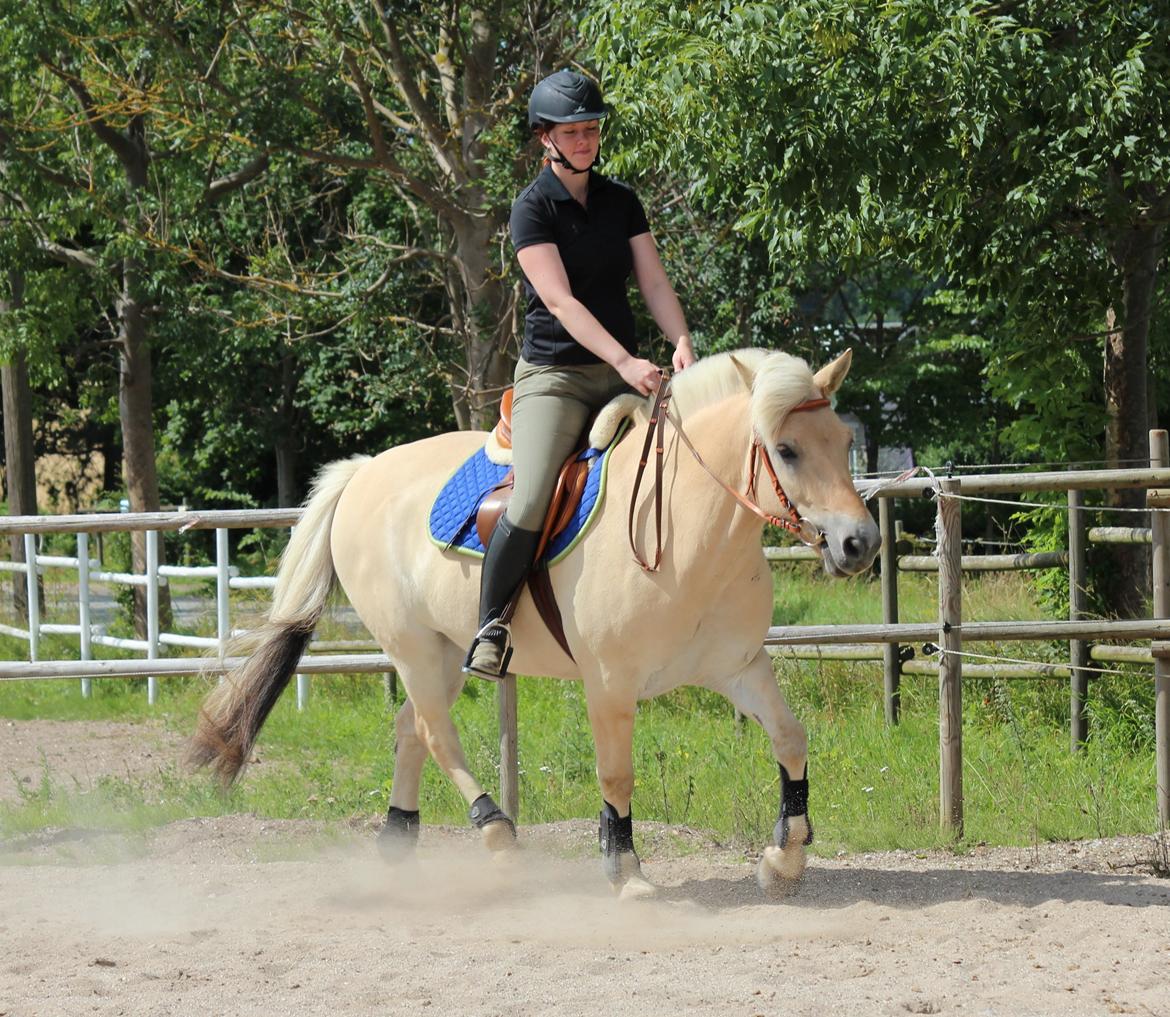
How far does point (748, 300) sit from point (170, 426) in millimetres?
12880

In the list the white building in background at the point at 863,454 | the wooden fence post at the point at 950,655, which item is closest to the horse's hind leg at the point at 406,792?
the wooden fence post at the point at 950,655

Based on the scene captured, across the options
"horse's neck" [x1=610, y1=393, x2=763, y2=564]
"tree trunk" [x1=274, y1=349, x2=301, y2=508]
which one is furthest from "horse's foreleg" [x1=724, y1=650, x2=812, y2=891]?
"tree trunk" [x1=274, y1=349, x2=301, y2=508]

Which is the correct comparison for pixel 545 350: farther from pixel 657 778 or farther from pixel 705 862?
pixel 657 778

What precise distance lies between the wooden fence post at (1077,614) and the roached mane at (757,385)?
319cm

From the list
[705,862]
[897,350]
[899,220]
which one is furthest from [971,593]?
[897,350]

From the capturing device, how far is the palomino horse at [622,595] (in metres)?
4.45

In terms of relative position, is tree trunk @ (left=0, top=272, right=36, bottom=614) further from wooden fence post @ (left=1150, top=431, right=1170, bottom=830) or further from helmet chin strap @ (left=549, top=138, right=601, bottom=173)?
wooden fence post @ (left=1150, top=431, right=1170, bottom=830)

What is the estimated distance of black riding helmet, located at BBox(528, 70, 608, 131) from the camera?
4918 mm

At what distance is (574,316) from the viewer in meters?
4.88

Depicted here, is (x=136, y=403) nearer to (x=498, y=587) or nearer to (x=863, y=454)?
(x=498, y=587)

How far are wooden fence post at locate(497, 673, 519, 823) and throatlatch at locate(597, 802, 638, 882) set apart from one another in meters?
1.50

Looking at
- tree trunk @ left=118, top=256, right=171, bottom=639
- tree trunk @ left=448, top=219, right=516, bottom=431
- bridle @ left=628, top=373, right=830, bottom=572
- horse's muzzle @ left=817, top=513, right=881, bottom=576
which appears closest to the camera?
horse's muzzle @ left=817, top=513, right=881, bottom=576

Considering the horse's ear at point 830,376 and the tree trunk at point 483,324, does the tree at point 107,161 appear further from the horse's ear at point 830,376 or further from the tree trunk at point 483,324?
the horse's ear at point 830,376

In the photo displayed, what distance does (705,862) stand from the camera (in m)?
5.92
